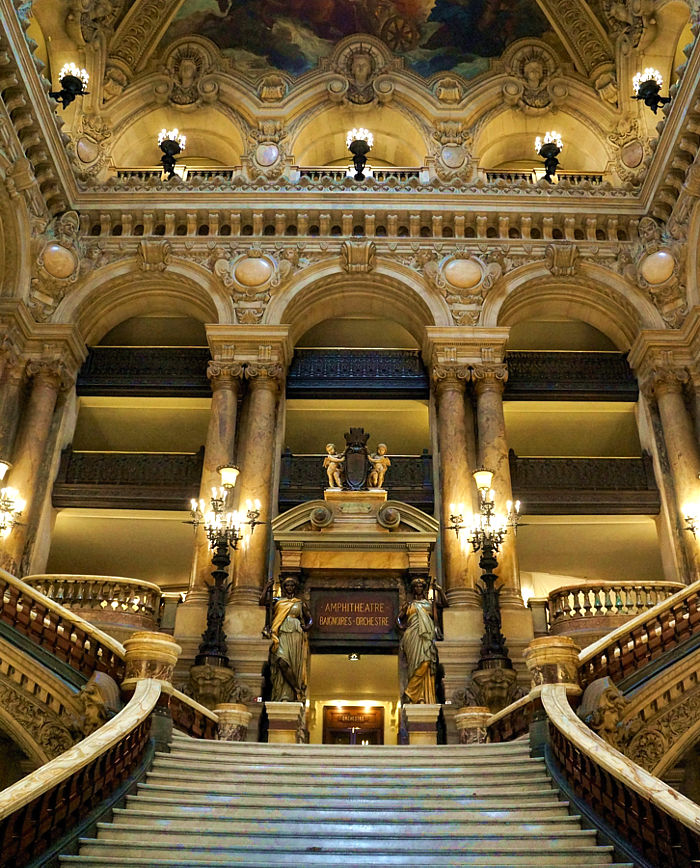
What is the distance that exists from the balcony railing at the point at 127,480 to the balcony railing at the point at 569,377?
23.4 feet

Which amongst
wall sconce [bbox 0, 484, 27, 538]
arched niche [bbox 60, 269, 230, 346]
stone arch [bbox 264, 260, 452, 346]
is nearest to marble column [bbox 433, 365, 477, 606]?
stone arch [bbox 264, 260, 452, 346]

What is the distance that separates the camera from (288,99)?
19.1 meters

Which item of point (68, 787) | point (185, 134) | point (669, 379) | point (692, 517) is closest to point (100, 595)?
point (68, 787)

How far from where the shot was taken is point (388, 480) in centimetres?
1559

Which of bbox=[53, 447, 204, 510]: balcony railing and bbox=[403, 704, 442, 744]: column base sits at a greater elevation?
bbox=[53, 447, 204, 510]: balcony railing

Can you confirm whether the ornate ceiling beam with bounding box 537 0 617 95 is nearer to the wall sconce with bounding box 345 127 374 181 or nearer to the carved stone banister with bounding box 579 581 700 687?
the wall sconce with bounding box 345 127 374 181

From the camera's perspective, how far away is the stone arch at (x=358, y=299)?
16.3 m

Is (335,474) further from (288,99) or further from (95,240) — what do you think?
(288,99)

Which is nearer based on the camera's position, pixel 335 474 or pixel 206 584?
pixel 206 584

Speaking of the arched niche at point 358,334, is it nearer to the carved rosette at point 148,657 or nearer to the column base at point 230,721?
the column base at point 230,721

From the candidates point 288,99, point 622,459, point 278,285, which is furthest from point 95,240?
point 622,459

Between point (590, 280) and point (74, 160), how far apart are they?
11.6 meters

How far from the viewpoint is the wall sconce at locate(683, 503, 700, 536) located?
45.2 feet

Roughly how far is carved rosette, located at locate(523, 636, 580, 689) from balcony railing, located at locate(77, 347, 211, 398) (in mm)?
10546
